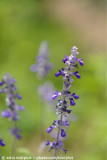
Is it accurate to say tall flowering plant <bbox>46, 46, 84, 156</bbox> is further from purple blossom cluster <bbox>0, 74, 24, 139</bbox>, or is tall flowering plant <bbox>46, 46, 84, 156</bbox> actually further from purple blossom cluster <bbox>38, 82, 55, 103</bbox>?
purple blossom cluster <bbox>38, 82, 55, 103</bbox>

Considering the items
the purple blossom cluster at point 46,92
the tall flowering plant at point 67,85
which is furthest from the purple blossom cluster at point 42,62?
the tall flowering plant at point 67,85

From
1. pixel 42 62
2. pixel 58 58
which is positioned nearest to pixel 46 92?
pixel 42 62

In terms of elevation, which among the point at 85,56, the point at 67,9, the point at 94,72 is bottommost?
the point at 94,72

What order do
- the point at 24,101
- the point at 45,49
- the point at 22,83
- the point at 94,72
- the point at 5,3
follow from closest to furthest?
the point at 45,49 < the point at 24,101 < the point at 22,83 < the point at 94,72 < the point at 5,3

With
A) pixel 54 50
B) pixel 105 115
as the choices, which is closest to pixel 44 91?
pixel 105 115

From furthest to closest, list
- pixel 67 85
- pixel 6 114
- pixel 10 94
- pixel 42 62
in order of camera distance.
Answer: pixel 42 62
pixel 6 114
pixel 10 94
pixel 67 85

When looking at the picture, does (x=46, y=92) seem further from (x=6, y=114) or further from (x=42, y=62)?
(x=6, y=114)

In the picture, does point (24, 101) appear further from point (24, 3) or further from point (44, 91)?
point (24, 3)

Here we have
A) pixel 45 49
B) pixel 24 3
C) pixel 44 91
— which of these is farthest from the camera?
pixel 24 3
